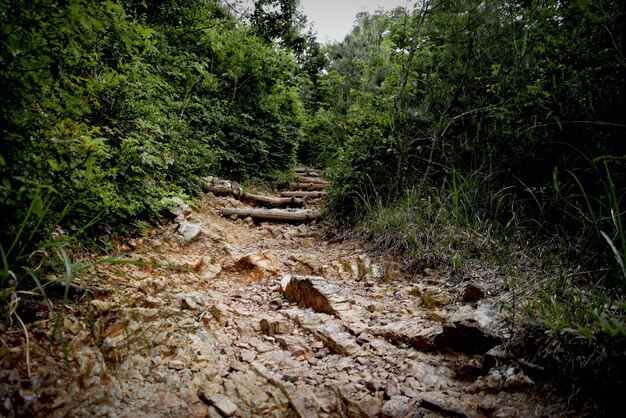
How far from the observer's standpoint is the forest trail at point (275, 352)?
122 centimetres

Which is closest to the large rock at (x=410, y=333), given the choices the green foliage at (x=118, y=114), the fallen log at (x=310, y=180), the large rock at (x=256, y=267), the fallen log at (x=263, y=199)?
the large rock at (x=256, y=267)

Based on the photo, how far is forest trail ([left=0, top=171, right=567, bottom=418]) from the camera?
1224mm

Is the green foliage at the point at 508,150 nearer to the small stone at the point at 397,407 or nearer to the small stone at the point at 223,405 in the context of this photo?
the small stone at the point at 397,407

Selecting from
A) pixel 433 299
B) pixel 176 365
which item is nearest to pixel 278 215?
pixel 433 299

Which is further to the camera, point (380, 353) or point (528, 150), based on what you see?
point (528, 150)

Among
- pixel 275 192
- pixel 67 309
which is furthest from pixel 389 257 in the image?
pixel 275 192

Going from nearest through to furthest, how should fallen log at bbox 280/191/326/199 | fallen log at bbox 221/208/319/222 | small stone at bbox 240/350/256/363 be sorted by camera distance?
small stone at bbox 240/350/256/363, fallen log at bbox 221/208/319/222, fallen log at bbox 280/191/326/199

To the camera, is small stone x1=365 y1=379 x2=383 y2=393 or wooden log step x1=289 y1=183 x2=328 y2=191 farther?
wooden log step x1=289 y1=183 x2=328 y2=191

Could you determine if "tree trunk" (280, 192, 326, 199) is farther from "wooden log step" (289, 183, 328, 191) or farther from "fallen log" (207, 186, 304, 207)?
"wooden log step" (289, 183, 328, 191)

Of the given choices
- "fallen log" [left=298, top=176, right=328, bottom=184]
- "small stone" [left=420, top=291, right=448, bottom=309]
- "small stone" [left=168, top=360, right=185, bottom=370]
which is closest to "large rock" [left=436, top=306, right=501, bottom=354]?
"small stone" [left=420, top=291, right=448, bottom=309]

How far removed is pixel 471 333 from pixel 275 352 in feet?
3.89

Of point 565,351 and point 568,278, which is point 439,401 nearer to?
point 565,351

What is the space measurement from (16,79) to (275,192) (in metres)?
6.01

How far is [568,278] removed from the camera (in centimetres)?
178
